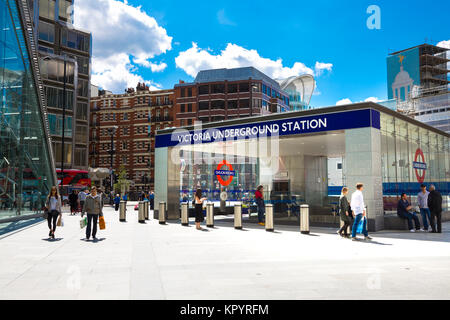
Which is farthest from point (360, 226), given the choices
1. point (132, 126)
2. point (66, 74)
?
point (132, 126)

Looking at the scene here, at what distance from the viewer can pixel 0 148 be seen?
15109 millimetres

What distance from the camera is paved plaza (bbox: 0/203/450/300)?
5.79m

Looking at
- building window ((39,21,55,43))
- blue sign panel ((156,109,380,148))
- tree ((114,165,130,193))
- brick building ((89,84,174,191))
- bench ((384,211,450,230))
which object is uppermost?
building window ((39,21,55,43))

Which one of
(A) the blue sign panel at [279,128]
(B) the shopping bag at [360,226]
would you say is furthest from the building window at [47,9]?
(B) the shopping bag at [360,226]

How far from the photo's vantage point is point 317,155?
26953 mm

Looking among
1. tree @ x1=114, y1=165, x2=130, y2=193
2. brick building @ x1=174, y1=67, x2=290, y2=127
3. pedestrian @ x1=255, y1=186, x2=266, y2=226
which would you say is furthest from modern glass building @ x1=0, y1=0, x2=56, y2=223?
brick building @ x1=174, y1=67, x2=290, y2=127

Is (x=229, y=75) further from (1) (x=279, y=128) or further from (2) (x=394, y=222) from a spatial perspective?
(2) (x=394, y=222)

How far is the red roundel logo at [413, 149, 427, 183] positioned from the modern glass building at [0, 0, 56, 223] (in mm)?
17639

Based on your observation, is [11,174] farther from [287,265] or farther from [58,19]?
[58,19]

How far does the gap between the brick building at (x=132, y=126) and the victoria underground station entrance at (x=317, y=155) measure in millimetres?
48440

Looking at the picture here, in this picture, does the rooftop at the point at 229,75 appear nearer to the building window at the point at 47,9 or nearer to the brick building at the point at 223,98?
the brick building at the point at 223,98

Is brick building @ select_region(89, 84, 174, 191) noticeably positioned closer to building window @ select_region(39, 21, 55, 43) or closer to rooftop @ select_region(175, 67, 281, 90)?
rooftop @ select_region(175, 67, 281, 90)

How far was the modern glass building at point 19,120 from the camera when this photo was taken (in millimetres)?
15586

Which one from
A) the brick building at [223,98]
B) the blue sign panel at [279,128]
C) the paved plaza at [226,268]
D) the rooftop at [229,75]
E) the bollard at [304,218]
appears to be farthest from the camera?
the rooftop at [229,75]
